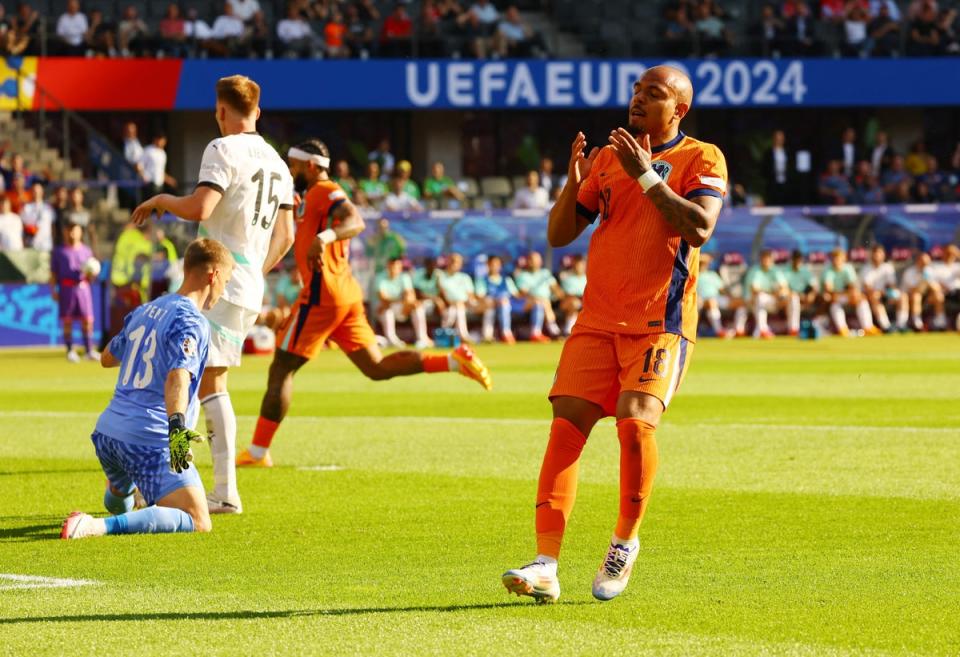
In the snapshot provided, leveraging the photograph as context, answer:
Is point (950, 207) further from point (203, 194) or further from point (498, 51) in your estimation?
point (203, 194)

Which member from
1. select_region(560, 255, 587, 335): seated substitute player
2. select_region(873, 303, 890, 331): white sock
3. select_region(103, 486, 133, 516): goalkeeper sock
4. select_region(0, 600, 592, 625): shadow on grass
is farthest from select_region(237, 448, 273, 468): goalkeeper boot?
select_region(873, 303, 890, 331): white sock

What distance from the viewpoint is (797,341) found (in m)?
31.2

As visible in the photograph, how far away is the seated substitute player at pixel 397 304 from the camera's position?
100 ft

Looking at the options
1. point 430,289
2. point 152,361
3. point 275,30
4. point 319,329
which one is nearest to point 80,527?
point 152,361

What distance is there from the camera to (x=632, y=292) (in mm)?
7129

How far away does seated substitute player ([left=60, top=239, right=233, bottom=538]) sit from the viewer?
8.38 m

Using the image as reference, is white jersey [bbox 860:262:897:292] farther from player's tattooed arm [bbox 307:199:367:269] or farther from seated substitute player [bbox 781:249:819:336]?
player's tattooed arm [bbox 307:199:367:269]

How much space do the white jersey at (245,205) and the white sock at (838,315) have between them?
24.3 m

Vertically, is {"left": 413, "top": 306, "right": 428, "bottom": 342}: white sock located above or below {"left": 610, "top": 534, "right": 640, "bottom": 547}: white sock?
below

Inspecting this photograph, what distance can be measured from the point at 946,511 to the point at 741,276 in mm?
24220

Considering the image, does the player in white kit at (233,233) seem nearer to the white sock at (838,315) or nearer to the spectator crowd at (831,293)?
the spectator crowd at (831,293)

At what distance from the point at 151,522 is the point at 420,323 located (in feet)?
71.7

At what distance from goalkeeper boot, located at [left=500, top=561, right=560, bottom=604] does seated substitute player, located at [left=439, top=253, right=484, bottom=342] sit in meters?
24.1

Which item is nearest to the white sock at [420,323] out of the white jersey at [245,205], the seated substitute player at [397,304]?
the seated substitute player at [397,304]
